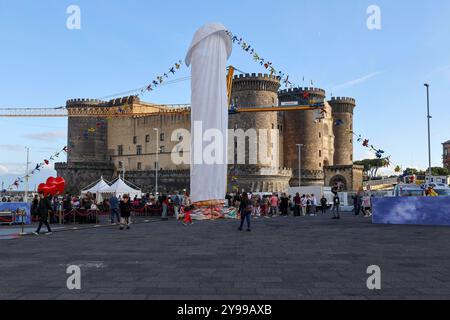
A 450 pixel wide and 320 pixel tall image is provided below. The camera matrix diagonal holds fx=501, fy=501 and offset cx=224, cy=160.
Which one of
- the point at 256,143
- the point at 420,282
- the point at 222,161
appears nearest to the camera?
the point at 420,282

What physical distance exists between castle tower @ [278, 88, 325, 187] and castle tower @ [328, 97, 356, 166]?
6783 millimetres

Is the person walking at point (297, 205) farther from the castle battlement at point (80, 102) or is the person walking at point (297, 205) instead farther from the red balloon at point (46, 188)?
the castle battlement at point (80, 102)

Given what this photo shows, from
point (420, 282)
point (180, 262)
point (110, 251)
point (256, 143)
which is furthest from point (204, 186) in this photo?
point (256, 143)

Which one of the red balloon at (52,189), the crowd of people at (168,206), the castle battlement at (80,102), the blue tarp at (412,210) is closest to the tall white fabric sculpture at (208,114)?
the crowd of people at (168,206)

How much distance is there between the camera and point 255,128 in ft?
203

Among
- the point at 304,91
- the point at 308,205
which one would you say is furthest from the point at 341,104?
the point at 308,205

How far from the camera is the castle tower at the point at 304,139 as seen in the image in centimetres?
7075

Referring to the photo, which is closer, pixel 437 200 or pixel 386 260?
pixel 386 260

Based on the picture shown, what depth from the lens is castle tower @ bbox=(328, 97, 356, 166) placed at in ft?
257

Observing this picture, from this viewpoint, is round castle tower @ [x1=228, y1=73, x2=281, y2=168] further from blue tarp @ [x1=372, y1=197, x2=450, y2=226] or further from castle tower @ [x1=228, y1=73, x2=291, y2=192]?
blue tarp @ [x1=372, y1=197, x2=450, y2=226]
